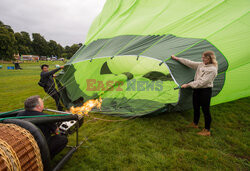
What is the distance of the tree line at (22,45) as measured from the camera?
100.0 feet

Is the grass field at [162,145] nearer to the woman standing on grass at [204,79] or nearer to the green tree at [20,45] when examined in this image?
the woman standing on grass at [204,79]

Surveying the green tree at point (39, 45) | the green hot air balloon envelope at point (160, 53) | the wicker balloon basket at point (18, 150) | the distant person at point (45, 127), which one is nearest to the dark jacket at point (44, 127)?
the distant person at point (45, 127)

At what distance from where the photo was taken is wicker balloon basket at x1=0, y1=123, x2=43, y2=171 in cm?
106

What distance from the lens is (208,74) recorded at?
2420 mm

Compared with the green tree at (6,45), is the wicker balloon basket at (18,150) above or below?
below

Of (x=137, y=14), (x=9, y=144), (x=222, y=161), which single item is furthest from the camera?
(x=137, y=14)

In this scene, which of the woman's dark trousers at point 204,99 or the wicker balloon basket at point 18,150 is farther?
the woman's dark trousers at point 204,99

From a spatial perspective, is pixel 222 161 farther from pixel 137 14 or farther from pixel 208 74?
pixel 137 14

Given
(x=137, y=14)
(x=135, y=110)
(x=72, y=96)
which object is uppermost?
(x=137, y=14)

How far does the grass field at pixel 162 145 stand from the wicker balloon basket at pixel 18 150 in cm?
Answer: 103

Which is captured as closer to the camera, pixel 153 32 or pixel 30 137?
pixel 30 137

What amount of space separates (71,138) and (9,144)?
184 cm

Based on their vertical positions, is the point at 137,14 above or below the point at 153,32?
above

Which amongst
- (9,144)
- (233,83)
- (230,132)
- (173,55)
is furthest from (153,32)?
(9,144)
